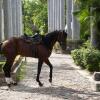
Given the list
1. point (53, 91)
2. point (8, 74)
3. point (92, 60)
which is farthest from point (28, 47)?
point (92, 60)

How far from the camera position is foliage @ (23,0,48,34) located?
8462 centimetres

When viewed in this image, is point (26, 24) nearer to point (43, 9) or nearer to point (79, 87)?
point (43, 9)

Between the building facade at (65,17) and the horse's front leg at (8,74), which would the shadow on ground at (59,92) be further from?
the building facade at (65,17)

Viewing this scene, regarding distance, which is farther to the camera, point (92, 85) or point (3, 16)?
point (3, 16)

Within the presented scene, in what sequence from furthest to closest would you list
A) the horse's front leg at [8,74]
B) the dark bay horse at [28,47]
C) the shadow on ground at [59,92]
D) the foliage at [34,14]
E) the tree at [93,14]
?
1. the foliage at [34,14]
2. the tree at [93,14]
3. the dark bay horse at [28,47]
4. the horse's front leg at [8,74]
5. the shadow on ground at [59,92]

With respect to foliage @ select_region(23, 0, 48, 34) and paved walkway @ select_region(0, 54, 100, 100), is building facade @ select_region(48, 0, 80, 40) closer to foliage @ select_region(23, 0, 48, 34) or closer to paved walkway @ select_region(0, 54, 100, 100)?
foliage @ select_region(23, 0, 48, 34)

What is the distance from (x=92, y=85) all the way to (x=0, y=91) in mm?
3256

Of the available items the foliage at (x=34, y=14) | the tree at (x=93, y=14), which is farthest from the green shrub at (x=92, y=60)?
the foliage at (x=34, y=14)

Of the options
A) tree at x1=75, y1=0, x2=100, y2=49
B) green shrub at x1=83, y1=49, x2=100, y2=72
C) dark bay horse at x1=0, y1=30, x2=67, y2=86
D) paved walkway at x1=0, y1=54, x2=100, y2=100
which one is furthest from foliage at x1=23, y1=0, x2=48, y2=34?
dark bay horse at x1=0, y1=30, x2=67, y2=86

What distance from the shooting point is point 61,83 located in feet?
53.4

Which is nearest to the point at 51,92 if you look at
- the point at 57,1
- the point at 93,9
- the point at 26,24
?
the point at 93,9

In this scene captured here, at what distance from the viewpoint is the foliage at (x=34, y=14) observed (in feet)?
278

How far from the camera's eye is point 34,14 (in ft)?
312

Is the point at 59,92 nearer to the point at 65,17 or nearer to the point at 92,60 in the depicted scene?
the point at 92,60
